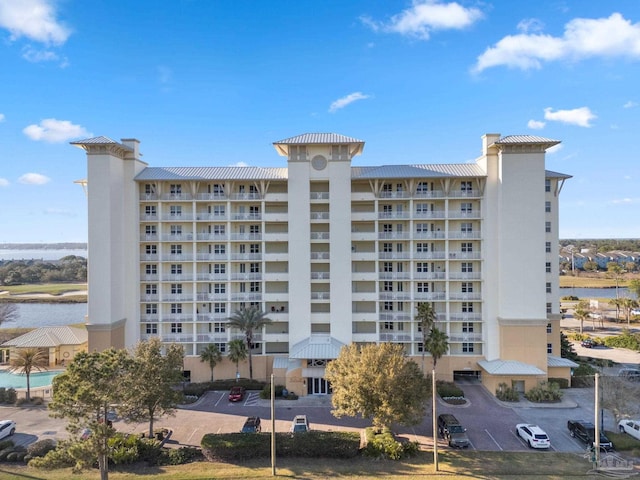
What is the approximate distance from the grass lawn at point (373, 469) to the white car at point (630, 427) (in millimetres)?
5989

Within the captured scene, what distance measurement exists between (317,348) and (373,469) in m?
14.5

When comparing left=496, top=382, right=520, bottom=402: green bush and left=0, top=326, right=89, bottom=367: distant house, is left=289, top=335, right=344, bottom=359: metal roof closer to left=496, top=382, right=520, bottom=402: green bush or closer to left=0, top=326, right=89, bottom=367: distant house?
left=496, top=382, right=520, bottom=402: green bush

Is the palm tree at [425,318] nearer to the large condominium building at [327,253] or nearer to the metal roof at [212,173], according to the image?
the large condominium building at [327,253]

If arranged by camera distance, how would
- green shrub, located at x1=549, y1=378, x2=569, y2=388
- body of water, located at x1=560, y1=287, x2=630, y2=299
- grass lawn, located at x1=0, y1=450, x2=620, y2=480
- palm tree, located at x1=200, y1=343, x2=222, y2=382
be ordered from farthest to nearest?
body of water, located at x1=560, y1=287, x2=630, y2=299 → palm tree, located at x1=200, y1=343, x2=222, y2=382 → green shrub, located at x1=549, y1=378, x2=569, y2=388 → grass lawn, located at x1=0, y1=450, x2=620, y2=480

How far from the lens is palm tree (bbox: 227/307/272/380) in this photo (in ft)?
119

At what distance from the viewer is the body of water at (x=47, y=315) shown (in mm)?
66250

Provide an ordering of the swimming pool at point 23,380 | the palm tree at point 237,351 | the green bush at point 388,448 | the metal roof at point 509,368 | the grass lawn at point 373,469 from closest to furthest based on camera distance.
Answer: the grass lawn at point 373,469 < the green bush at point 388,448 < the metal roof at point 509,368 < the palm tree at point 237,351 < the swimming pool at point 23,380

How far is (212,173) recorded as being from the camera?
40.4 m

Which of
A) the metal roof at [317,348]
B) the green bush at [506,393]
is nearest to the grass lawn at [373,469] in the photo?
the green bush at [506,393]

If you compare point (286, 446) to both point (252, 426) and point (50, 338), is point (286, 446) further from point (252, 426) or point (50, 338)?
point (50, 338)

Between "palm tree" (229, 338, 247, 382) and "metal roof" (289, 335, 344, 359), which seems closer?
"metal roof" (289, 335, 344, 359)

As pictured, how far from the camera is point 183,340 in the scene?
39.1 meters

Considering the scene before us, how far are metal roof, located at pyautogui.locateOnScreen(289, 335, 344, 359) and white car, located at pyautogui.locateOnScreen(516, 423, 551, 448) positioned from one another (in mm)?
15084

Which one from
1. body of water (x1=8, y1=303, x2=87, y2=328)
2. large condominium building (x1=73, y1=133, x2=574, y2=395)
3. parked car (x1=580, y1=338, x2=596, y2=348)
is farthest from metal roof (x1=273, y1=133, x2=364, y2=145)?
body of water (x1=8, y1=303, x2=87, y2=328)
